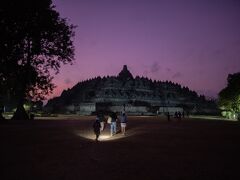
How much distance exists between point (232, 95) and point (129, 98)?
5171cm

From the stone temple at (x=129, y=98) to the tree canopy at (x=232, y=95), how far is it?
1122 inches

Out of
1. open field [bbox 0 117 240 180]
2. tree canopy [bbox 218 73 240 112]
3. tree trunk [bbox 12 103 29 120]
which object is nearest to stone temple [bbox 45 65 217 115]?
tree canopy [bbox 218 73 240 112]

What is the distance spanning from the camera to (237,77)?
6794 centimetres

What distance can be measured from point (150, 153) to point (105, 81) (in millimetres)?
110508

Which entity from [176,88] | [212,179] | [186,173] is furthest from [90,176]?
[176,88]


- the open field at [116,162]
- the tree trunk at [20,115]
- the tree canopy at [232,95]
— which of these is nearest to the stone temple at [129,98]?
the tree canopy at [232,95]

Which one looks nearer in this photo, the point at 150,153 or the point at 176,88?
the point at 150,153

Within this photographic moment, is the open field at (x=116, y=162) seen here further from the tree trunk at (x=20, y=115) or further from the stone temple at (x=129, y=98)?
the stone temple at (x=129, y=98)

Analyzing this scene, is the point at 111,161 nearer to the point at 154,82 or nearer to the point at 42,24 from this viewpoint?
the point at 42,24

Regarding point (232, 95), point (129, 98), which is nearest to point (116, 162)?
point (232, 95)

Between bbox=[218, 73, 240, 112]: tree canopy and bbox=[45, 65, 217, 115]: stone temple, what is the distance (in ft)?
93.5

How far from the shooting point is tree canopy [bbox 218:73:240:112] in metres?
65.2

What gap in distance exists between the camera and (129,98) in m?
113

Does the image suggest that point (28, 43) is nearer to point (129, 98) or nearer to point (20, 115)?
point (20, 115)
